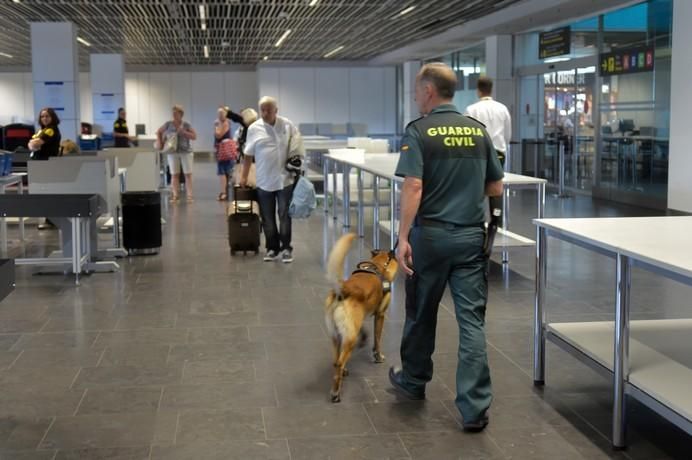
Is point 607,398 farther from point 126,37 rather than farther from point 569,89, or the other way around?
point 126,37

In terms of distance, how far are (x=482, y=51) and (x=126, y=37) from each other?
9.12 metres

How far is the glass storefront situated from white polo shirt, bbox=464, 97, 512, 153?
5373mm

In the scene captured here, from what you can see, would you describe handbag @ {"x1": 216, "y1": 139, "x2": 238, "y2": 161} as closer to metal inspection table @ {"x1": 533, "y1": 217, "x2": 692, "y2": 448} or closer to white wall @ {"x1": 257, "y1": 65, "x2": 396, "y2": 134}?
metal inspection table @ {"x1": 533, "y1": 217, "x2": 692, "y2": 448}

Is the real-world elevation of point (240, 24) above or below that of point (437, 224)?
above

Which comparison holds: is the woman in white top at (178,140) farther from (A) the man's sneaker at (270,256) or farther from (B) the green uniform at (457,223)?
(B) the green uniform at (457,223)

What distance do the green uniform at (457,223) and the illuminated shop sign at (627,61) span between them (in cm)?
1007

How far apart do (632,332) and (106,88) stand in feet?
66.5

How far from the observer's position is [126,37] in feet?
71.1

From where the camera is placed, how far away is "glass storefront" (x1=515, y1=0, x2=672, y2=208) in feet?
41.6

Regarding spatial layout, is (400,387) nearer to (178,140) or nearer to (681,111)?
(681,111)

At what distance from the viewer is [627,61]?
13.5 meters

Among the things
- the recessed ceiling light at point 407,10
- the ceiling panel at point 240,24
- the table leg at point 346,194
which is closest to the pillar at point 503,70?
the ceiling panel at point 240,24

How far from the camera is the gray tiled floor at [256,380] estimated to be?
3473mm

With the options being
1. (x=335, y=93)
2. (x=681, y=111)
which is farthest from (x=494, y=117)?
(x=335, y=93)
